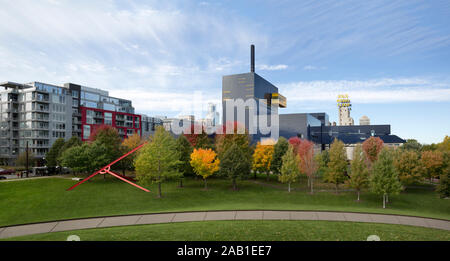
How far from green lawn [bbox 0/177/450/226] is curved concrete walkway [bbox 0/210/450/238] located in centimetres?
258

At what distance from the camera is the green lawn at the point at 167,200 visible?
26234 millimetres

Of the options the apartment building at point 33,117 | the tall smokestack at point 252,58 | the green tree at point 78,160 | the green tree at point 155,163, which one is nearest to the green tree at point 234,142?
the green tree at point 155,163

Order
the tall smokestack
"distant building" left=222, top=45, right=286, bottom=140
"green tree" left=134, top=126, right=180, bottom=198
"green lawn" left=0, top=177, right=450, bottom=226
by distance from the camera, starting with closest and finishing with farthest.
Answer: "green lawn" left=0, top=177, right=450, bottom=226, "green tree" left=134, top=126, right=180, bottom=198, "distant building" left=222, top=45, right=286, bottom=140, the tall smokestack

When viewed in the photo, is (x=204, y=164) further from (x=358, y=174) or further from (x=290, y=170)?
(x=358, y=174)

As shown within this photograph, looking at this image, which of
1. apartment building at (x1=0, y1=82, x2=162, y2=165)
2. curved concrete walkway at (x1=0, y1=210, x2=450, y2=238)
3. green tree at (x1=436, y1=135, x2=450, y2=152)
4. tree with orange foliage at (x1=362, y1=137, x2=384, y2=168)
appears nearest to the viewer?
curved concrete walkway at (x1=0, y1=210, x2=450, y2=238)

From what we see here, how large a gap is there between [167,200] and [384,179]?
26.9 meters

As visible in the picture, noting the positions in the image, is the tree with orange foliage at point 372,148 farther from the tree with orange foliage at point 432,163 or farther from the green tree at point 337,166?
the green tree at point 337,166

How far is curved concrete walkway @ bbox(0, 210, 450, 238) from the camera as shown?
1998 centimetres

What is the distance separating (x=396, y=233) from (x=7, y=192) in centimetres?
4362

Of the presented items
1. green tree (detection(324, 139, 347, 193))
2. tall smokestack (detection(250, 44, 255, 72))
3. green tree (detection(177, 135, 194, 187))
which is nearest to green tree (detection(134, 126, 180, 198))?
green tree (detection(177, 135, 194, 187))

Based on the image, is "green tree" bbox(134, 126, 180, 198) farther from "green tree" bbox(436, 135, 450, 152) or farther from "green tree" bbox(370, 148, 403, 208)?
"green tree" bbox(436, 135, 450, 152)

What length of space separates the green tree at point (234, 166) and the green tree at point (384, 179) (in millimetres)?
17113

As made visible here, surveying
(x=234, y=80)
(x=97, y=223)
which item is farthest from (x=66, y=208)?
(x=234, y=80)

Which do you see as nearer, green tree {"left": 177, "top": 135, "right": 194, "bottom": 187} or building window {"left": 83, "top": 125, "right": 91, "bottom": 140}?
green tree {"left": 177, "top": 135, "right": 194, "bottom": 187}
